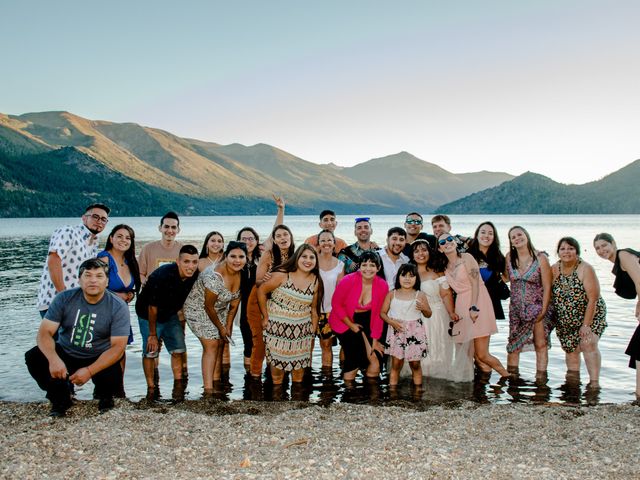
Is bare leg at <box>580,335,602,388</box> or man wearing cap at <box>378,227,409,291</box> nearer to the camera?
bare leg at <box>580,335,602,388</box>

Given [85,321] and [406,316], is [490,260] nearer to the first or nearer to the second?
[406,316]

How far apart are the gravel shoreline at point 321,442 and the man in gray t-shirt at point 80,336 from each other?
0.48 metres

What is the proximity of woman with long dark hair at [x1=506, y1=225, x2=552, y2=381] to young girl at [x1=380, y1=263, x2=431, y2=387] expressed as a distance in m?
1.76

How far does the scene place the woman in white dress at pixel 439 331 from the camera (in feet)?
26.8

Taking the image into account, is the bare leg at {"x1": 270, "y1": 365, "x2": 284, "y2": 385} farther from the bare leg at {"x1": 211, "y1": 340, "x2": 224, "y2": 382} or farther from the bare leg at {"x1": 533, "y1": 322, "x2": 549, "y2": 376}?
the bare leg at {"x1": 533, "y1": 322, "x2": 549, "y2": 376}

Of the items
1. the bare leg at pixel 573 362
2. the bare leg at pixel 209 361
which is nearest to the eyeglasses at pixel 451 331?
the bare leg at pixel 573 362

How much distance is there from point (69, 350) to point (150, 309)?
4.41 ft

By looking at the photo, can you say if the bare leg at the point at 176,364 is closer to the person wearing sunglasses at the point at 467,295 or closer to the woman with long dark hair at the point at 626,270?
the person wearing sunglasses at the point at 467,295

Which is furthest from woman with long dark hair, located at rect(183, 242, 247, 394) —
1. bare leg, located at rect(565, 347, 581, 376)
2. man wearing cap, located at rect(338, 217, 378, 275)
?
bare leg, located at rect(565, 347, 581, 376)

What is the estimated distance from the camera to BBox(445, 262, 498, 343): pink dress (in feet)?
26.8

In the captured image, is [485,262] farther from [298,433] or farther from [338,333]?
[298,433]

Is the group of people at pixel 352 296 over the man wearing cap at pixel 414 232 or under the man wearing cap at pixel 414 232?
under

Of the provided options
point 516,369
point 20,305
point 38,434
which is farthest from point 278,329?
point 20,305

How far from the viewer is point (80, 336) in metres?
6.38
